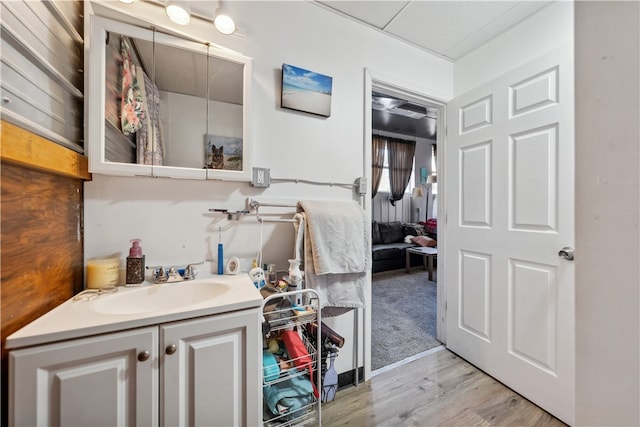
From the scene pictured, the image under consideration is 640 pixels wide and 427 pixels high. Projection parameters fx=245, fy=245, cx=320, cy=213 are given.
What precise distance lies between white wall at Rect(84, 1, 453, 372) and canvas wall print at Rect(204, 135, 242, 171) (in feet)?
0.34

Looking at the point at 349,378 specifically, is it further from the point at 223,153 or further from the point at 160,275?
the point at 223,153

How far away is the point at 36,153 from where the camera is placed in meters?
0.74

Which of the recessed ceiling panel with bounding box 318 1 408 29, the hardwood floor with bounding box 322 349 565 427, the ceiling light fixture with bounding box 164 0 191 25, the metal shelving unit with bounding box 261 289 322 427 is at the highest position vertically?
the recessed ceiling panel with bounding box 318 1 408 29

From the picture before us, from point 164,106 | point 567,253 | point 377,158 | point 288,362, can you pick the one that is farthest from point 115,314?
point 377,158

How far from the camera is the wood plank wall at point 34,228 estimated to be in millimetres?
675

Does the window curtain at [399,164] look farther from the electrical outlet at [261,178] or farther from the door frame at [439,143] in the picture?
the electrical outlet at [261,178]

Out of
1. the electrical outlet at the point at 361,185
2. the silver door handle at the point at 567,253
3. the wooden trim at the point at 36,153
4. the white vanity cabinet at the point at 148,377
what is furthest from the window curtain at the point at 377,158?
the wooden trim at the point at 36,153

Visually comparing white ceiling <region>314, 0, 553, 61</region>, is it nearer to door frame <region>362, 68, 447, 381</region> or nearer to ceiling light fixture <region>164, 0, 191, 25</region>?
door frame <region>362, 68, 447, 381</region>

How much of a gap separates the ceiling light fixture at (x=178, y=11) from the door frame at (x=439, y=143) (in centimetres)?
108

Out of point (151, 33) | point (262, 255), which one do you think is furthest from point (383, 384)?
point (151, 33)

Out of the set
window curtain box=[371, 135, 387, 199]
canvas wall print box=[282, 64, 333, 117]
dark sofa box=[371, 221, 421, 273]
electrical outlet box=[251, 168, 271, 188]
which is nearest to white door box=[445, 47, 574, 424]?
canvas wall print box=[282, 64, 333, 117]

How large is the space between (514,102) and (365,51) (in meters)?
1.01

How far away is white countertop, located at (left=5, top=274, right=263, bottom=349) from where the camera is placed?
671 mm

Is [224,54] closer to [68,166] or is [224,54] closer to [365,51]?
[68,166]
